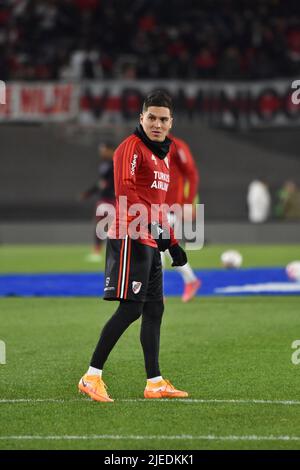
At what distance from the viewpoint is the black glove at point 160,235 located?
721 cm

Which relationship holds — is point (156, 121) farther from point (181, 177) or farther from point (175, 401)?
point (181, 177)

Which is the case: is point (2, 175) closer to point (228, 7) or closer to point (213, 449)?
point (228, 7)

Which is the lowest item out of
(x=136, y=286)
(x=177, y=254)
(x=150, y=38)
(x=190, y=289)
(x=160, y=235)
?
(x=190, y=289)

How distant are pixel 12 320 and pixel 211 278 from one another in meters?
4.64

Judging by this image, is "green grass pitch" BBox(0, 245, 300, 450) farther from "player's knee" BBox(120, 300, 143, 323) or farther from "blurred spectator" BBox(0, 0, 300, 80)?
"blurred spectator" BBox(0, 0, 300, 80)

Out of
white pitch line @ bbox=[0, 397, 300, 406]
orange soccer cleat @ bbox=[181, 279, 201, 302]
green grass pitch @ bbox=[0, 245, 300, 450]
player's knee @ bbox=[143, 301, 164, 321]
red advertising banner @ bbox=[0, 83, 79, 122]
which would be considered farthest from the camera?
red advertising banner @ bbox=[0, 83, 79, 122]

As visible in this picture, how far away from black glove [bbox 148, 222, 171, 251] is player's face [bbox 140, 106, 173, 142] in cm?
63

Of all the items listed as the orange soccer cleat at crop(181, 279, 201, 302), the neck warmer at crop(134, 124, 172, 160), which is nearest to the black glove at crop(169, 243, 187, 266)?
the neck warmer at crop(134, 124, 172, 160)

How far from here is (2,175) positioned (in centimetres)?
2856

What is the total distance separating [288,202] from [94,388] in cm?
2166

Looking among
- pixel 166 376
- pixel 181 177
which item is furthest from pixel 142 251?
pixel 181 177

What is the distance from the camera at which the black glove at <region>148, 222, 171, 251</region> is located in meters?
7.21

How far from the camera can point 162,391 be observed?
708 centimetres
